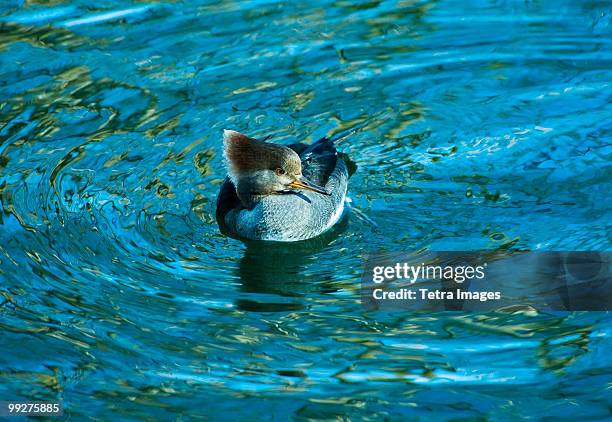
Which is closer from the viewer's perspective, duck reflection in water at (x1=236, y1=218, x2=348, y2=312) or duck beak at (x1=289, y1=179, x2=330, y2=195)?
duck reflection in water at (x1=236, y1=218, x2=348, y2=312)

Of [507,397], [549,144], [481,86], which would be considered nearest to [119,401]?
[507,397]

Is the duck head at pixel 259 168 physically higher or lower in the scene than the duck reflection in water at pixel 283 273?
higher

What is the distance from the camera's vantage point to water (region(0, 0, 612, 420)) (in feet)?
22.4

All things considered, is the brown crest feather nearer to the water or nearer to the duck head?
the duck head

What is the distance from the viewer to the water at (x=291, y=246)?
6.83 meters

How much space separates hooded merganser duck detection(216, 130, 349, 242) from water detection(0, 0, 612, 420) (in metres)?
0.16

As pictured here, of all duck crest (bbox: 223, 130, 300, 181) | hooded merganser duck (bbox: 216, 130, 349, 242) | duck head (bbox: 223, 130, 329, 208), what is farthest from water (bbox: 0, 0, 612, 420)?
duck crest (bbox: 223, 130, 300, 181)

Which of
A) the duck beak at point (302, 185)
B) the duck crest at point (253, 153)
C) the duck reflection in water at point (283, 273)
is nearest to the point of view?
the duck reflection in water at point (283, 273)

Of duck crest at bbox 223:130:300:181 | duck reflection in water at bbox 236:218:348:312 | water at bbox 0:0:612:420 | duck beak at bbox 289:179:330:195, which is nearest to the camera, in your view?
water at bbox 0:0:612:420

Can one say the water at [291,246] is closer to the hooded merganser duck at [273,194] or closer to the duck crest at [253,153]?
the hooded merganser duck at [273,194]

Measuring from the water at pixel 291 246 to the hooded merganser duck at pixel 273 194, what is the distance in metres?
0.16

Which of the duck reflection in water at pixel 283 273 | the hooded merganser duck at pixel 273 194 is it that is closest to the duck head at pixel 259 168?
the hooded merganser duck at pixel 273 194

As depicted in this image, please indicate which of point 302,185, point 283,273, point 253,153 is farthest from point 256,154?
point 283,273

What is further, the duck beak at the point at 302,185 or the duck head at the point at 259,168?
the duck beak at the point at 302,185
